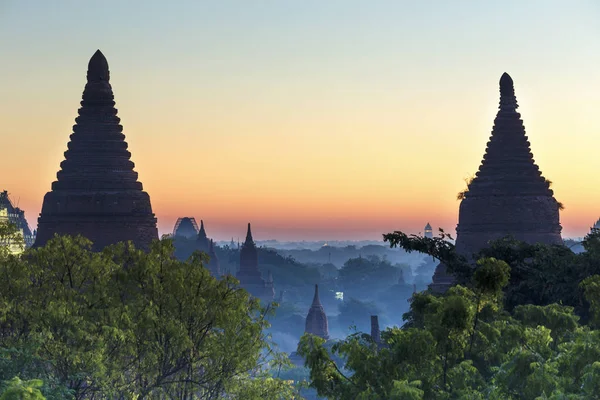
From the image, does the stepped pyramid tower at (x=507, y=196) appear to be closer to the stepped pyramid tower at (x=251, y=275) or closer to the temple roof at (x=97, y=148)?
the temple roof at (x=97, y=148)

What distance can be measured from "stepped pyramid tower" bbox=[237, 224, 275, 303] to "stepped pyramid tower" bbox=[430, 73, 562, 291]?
87.1 metres

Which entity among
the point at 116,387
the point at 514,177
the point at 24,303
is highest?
the point at 514,177

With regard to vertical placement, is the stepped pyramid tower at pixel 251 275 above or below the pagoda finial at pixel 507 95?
below

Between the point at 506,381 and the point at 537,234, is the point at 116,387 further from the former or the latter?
the point at 537,234

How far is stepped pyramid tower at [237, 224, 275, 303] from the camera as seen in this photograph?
159125mm

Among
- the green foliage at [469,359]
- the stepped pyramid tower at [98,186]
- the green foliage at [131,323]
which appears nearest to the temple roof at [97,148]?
the stepped pyramid tower at [98,186]

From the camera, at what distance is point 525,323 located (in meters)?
32.5

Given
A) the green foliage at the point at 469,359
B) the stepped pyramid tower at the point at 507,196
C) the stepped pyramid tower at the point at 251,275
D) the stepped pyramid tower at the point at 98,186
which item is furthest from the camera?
the stepped pyramid tower at the point at 251,275

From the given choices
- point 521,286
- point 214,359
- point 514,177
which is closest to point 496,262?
point 214,359

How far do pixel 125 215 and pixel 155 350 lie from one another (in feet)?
110

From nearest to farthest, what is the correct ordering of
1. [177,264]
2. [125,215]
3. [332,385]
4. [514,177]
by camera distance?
[332,385], [177,264], [125,215], [514,177]

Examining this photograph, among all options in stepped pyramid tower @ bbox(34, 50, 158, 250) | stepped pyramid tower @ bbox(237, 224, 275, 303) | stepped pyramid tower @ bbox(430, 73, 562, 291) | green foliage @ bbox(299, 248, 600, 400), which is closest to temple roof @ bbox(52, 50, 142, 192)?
stepped pyramid tower @ bbox(34, 50, 158, 250)

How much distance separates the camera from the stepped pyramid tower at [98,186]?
6625 cm

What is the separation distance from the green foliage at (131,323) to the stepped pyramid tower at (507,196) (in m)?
36.9
